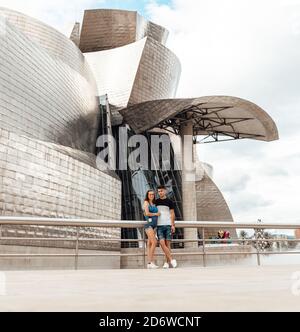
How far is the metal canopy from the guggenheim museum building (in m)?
0.07

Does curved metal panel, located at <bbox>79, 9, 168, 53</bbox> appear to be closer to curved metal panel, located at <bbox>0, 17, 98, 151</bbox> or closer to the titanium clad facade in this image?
the titanium clad facade

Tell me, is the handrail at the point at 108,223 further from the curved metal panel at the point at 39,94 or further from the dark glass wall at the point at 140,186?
the dark glass wall at the point at 140,186

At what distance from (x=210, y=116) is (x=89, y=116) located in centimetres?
842

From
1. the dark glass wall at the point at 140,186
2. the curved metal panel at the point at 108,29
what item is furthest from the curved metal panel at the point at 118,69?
the dark glass wall at the point at 140,186

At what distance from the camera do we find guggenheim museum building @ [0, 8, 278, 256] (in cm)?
1670

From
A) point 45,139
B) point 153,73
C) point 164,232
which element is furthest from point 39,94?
point 164,232

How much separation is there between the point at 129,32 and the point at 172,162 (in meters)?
14.1

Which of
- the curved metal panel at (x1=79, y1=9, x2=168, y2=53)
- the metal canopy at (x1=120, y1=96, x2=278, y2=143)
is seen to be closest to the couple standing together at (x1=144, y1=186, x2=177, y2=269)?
the metal canopy at (x1=120, y1=96, x2=278, y2=143)

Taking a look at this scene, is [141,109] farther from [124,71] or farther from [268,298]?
[268,298]

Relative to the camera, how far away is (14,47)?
18.1 metres

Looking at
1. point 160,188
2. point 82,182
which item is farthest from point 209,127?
point 160,188

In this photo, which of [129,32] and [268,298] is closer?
[268,298]

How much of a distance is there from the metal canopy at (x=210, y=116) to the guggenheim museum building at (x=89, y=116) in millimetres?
69
